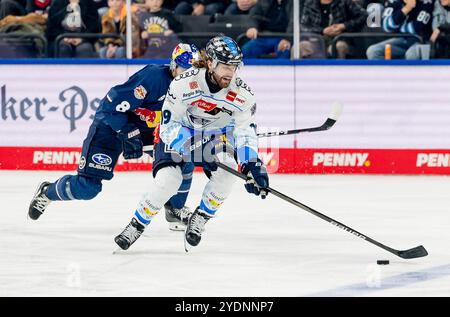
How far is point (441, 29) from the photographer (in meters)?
9.42

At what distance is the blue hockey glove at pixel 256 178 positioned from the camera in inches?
233

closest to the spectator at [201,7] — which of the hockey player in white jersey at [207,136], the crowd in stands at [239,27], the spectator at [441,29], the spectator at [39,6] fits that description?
the crowd in stands at [239,27]

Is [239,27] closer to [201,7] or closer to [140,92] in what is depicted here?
[201,7]

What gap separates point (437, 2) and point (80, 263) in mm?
4482

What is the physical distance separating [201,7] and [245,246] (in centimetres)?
354

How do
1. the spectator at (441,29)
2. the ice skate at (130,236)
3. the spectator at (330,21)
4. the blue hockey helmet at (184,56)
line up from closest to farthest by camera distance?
the ice skate at (130,236)
the blue hockey helmet at (184,56)
the spectator at (441,29)
the spectator at (330,21)

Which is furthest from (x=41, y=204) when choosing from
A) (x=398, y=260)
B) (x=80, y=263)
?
(x=398, y=260)

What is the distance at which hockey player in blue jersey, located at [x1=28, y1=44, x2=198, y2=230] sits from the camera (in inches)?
265

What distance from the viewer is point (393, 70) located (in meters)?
9.68

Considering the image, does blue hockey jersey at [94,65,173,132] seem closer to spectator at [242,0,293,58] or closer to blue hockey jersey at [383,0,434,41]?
spectator at [242,0,293,58]

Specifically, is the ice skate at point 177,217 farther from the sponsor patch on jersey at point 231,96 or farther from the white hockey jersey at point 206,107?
the sponsor patch on jersey at point 231,96

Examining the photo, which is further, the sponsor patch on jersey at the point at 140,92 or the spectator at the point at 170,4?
the spectator at the point at 170,4

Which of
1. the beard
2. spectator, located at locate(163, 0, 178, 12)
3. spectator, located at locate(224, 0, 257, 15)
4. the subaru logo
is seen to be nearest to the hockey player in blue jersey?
the subaru logo
